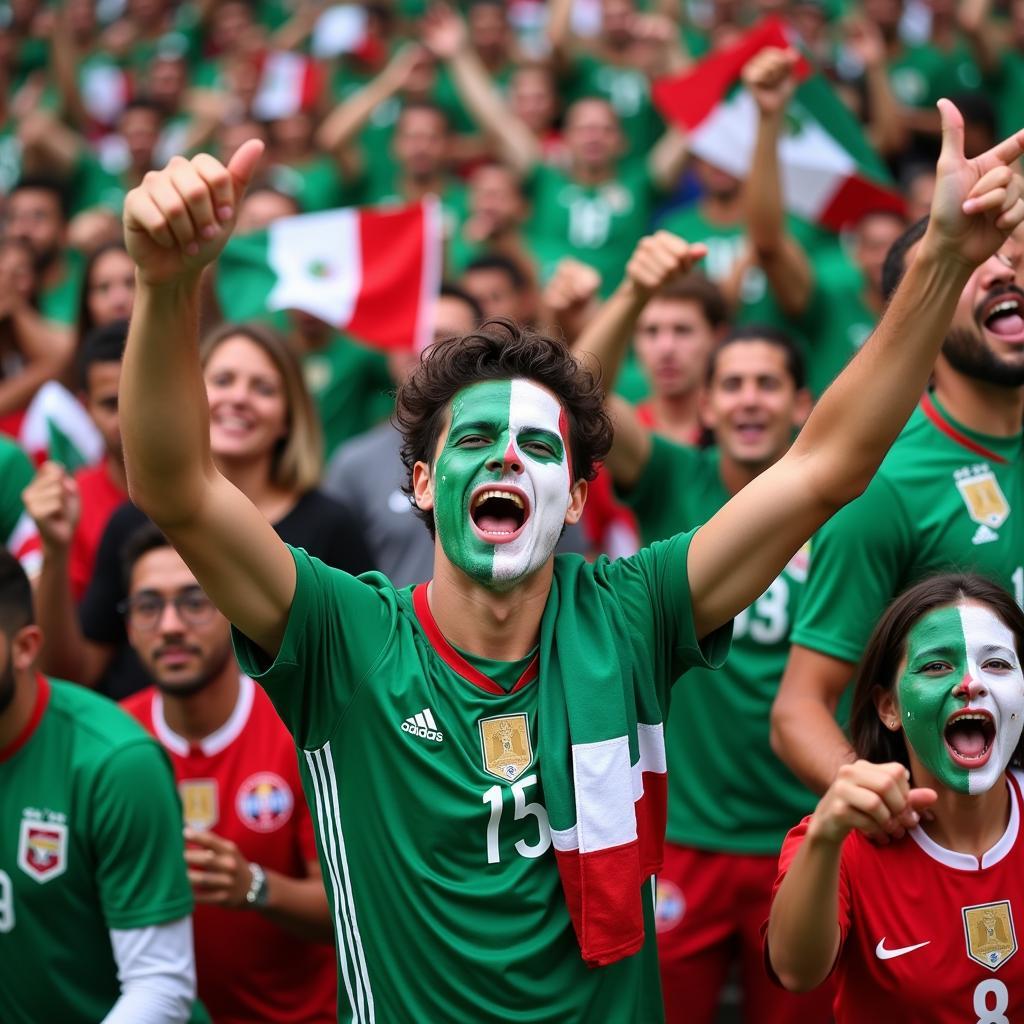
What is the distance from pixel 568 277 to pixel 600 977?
2.41 m

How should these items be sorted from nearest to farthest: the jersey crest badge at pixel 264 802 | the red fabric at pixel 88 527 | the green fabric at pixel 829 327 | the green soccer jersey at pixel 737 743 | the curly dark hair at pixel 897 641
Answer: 1. the curly dark hair at pixel 897 641
2. the jersey crest badge at pixel 264 802
3. the green soccer jersey at pixel 737 743
4. the red fabric at pixel 88 527
5. the green fabric at pixel 829 327

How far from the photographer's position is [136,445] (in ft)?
8.34

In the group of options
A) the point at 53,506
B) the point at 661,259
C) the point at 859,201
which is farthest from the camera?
the point at 859,201

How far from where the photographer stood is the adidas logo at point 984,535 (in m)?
3.61

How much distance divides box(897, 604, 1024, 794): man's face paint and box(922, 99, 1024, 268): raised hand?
77 centimetres

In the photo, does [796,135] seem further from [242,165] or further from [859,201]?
[242,165]

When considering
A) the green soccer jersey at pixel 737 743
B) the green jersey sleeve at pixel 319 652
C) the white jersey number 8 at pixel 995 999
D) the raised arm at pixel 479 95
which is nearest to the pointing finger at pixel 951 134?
the green jersey sleeve at pixel 319 652

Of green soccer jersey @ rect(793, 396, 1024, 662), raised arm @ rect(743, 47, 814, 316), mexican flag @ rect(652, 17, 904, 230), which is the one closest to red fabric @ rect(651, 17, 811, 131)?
mexican flag @ rect(652, 17, 904, 230)

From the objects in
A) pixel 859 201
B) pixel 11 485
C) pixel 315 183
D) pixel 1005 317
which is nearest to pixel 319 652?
pixel 1005 317

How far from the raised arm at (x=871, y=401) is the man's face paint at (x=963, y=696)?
44 cm

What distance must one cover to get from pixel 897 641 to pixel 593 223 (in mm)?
5359

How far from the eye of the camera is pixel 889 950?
304 centimetres

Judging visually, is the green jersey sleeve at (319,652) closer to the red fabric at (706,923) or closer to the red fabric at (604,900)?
the red fabric at (604,900)

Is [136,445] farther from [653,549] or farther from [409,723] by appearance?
[653,549]
